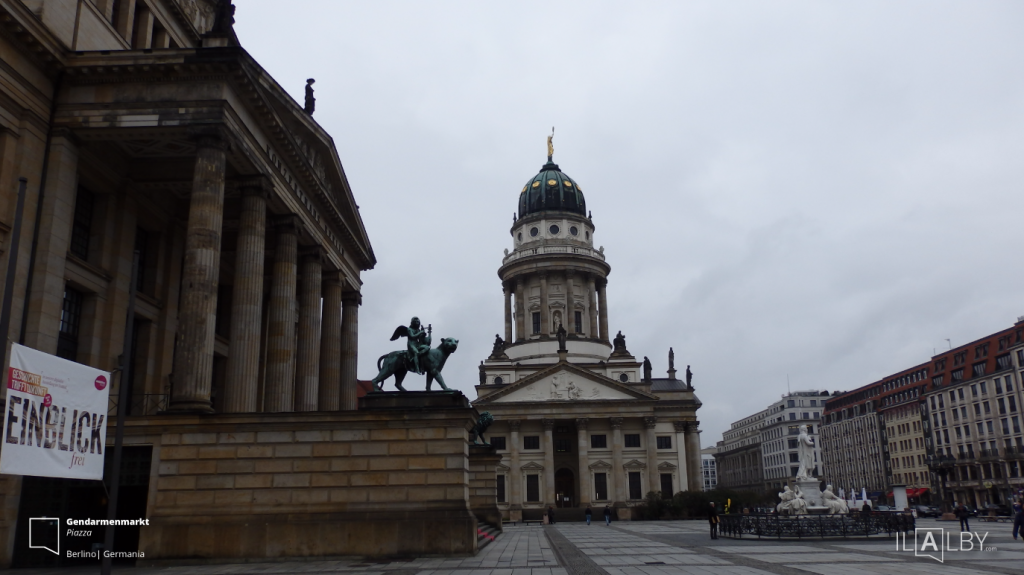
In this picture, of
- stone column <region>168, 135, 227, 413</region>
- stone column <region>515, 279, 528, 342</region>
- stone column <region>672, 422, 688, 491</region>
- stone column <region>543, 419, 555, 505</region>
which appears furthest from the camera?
stone column <region>515, 279, 528, 342</region>

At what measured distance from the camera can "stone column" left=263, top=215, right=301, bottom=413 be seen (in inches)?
1203

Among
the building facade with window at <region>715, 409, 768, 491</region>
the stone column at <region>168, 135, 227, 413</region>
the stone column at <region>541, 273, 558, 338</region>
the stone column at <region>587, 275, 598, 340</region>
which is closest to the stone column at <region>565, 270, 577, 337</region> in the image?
the stone column at <region>541, 273, 558, 338</region>

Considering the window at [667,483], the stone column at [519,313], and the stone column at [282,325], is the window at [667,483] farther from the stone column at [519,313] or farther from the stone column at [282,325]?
the stone column at [282,325]

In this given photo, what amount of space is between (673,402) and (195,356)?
7493 centimetres

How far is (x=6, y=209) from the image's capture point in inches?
899

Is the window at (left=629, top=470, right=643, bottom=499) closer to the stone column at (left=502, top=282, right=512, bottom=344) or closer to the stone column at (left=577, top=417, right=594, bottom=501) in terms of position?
the stone column at (left=577, top=417, right=594, bottom=501)

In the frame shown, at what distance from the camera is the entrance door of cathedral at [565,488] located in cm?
9012

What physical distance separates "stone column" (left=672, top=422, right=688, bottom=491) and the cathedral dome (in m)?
32.4

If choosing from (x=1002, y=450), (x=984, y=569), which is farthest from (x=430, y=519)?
(x=1002, y=450)

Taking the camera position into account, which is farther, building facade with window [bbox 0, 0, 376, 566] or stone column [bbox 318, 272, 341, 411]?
stone column [bbox 318, 272, 341, 411]

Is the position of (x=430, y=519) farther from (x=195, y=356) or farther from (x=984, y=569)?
(x=984, y=569)

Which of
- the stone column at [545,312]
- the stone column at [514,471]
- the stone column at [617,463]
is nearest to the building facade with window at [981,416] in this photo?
the stone column at [617,463]

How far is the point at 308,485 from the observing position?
22.6 meters

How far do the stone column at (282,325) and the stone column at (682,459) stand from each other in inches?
2592
